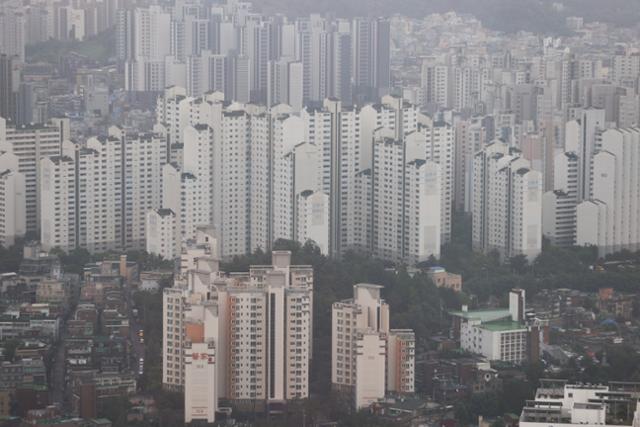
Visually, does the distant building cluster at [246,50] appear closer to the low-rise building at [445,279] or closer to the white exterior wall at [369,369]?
the low-rise building at [445,279]

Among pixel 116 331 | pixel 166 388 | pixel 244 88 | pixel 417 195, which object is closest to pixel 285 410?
pixel 166 388

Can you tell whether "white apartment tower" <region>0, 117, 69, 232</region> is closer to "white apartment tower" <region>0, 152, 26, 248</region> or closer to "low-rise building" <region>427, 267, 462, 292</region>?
"white apartment tower" <region>0, 152, 26, 248</region>

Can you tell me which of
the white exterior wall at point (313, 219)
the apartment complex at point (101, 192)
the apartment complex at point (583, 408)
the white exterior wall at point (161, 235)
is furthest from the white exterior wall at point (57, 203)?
the apartment complex at point (583, 408)

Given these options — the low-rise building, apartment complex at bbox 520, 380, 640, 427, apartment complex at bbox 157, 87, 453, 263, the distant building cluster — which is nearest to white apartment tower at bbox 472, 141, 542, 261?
apartment complex at bbox 157, 87, 453, 263

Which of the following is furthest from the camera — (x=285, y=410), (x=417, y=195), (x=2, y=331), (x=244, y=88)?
(x=244, y=88)

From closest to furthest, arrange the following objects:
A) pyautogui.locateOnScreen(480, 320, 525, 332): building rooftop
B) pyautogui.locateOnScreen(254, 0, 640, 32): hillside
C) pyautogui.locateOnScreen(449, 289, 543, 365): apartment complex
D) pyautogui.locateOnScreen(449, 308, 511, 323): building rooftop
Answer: pyautogui.locateOnScreen(449, 289, 543, 365): apartment complex < pyautogui.locateOnScreen(480, 320, 525, 332): building rooftop < pyautogui.locateOnScreen(449, 308, 511, 323): building rooftop < pyautogui.locateOnScreen(254, 0, 640, 32): hillside

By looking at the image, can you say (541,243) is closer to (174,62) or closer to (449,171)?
(449,171)

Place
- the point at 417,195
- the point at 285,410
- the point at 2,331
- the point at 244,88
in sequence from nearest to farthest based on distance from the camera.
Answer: the point at 285,410
the point at 2,331
the point at 417,195
the point at 244,88
